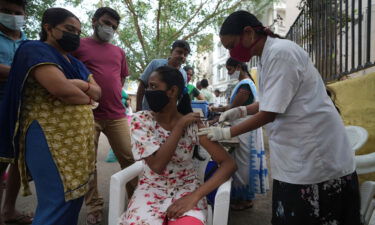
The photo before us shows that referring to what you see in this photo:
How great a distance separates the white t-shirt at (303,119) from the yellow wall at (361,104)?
73 cm

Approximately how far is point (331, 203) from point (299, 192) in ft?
0.60

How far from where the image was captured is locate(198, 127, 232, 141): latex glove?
1.55 metres

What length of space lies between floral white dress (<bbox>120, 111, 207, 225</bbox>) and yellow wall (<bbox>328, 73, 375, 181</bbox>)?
4.02ft

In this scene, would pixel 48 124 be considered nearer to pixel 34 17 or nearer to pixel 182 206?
pixel 182 206

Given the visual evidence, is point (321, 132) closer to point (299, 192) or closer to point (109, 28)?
point (299, 192)

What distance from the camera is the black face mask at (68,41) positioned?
5.24 feet

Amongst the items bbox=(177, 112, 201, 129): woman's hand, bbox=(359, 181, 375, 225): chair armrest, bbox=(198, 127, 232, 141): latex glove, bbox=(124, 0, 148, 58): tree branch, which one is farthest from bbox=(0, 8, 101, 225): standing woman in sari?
bbox=(124, 0, 148, 58): tree branch

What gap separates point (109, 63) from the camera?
251cm

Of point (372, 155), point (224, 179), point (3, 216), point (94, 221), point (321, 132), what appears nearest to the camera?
point (321, 132)

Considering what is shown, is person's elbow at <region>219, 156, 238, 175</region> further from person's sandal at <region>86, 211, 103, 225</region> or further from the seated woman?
person's sandal at <region>86, 211, 103, 225</region>

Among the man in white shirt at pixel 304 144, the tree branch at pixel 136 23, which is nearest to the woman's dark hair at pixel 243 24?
the man in white shirt at pixel 304 144

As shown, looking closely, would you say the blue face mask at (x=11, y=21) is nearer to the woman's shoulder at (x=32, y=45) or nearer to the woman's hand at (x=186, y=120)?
the woman's shoulder at (x=32, y=45)

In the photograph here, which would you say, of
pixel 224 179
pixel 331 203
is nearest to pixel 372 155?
pixel 331 203

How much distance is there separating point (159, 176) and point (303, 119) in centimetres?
96
